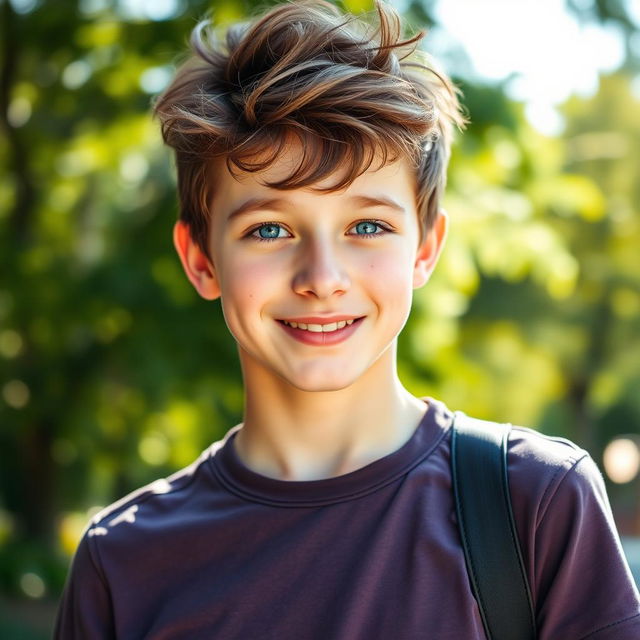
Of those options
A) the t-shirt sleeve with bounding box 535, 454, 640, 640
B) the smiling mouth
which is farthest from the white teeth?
the t-shirt sleeve with bounding box 535, 454, 640, 640

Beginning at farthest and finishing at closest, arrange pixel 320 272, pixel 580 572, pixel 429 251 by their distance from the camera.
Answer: pixel 429 251, pixel 320 272, pixel 580 572

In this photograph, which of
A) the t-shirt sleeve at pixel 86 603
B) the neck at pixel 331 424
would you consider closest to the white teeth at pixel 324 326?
the neck at pixel 331 424

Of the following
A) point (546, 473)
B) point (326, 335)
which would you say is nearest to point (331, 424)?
point (326, 335)

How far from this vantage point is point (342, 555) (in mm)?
1603

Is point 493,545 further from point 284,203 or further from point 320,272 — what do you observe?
point 284,203

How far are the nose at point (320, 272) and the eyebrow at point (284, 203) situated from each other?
83mm

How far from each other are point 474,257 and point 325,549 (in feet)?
14.6

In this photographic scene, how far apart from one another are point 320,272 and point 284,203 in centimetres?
13

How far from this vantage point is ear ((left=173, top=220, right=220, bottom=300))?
191 cm

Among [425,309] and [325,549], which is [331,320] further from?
[425,309]

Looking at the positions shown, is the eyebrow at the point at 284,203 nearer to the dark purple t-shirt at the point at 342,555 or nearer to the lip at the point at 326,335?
the lip at the point at 326,335

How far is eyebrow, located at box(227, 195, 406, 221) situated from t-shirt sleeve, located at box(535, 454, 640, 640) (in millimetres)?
531

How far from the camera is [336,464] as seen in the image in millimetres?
1737

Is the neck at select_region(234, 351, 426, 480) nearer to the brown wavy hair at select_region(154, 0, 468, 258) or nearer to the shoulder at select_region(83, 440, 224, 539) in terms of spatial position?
the shoulder at select_region(83, 440, 224, 539)
